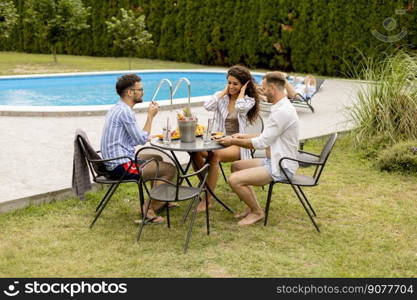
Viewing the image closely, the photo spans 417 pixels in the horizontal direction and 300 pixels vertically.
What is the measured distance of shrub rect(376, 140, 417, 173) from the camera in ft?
20.5

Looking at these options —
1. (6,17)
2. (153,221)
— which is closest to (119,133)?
(153,221)

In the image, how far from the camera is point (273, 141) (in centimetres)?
442

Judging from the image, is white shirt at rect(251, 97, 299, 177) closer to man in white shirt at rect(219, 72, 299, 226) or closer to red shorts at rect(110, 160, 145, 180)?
man in white shirt at rect(219, 72, 299, 226)

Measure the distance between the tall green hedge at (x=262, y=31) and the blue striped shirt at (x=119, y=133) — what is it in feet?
37.2

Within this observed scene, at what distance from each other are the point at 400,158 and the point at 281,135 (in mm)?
2465

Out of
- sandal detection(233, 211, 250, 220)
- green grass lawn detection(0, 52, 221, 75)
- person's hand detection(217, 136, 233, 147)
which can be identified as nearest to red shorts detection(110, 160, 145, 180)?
person's hand detection(217, 136, 233, 147)

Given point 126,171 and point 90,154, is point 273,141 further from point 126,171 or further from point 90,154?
point 90,154

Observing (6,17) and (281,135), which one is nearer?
(281,135)

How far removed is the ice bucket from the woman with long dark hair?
1.48 ft

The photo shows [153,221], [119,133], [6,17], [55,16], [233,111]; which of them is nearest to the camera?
[119,133]

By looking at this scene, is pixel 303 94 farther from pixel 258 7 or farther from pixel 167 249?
pixel 258 7

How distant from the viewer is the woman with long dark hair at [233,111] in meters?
4.98

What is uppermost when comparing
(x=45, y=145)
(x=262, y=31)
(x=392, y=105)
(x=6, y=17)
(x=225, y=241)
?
(x=6, y=17)

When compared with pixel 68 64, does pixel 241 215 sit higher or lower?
lower
